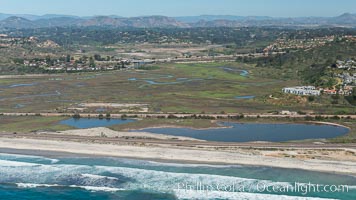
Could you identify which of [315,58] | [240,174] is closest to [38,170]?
[240,174]

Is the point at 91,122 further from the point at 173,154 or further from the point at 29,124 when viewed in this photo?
the point at 173,154

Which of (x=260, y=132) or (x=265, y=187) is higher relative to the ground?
(x=265, y=187)

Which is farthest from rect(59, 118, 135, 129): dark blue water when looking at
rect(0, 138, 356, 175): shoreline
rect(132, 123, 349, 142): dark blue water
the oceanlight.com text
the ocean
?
the oceanlight.com text

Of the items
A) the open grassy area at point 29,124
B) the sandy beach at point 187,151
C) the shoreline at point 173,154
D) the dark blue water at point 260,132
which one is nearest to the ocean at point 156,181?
the shoreline at point 173,154

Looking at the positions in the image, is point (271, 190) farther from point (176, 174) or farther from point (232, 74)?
point (232, 74)

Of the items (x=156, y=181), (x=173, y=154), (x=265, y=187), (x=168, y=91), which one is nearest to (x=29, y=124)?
(x=173, y=154)

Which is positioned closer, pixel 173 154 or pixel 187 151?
pixel 173 154

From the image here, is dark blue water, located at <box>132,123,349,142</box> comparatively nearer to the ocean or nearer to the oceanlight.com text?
the ocean
